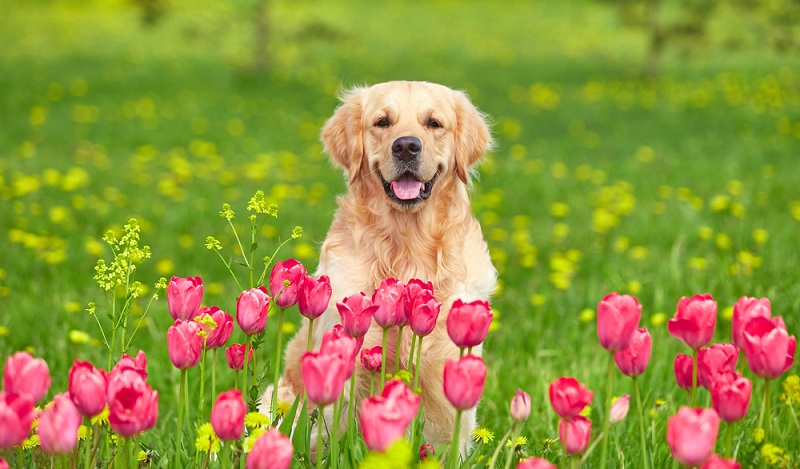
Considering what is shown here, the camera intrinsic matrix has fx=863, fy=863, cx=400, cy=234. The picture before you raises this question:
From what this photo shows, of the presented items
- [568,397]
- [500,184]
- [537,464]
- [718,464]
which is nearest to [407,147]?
[568,397]

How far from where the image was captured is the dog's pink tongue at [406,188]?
312cm

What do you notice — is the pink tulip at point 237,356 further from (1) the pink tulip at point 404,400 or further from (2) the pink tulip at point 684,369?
(2) the pink tulip at point 684,369

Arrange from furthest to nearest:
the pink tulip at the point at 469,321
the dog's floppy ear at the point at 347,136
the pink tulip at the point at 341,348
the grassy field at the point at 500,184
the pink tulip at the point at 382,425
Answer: the grassy field at the point at 500,184, the dog's floppy ear at the point at 347,136, the pink tulip at the point at 469,321, the pink tulip at the point at 341,348, the pink tulip at the point at 382,425

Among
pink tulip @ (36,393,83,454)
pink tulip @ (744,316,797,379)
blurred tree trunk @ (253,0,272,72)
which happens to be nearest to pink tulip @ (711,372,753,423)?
pink tulip @ (744,316,797,379)

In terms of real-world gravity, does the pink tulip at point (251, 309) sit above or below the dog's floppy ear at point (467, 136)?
below

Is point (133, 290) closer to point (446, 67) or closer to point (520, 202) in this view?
point (520, 202)

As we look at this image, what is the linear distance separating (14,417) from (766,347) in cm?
126

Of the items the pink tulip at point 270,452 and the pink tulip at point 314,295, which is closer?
the pink tulip at point 270,452

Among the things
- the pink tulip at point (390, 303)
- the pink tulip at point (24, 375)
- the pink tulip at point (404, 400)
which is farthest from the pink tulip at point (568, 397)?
the pink tulip at point (24, 375)

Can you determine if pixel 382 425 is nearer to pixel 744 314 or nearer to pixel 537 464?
pixel 537 464

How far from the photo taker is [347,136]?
3.44 meters

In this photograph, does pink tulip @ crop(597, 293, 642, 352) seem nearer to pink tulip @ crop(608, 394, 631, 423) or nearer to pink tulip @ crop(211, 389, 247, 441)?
pink tulip @ crop(608, 394, 631, 423)

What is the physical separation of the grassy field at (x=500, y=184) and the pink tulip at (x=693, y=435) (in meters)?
0.81

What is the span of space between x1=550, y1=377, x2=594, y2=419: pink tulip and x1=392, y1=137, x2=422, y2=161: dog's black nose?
1611mm
